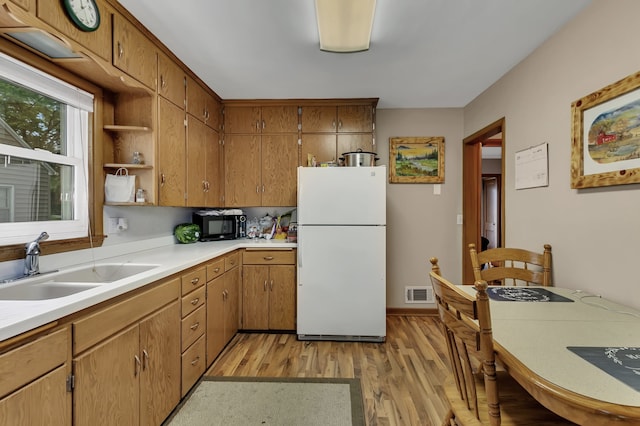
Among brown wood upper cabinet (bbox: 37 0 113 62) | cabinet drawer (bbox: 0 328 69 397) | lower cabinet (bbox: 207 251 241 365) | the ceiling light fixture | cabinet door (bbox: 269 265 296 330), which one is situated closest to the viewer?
cabinet drawer (bbox: 0 328 69 397)

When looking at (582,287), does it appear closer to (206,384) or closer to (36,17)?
(206,384)

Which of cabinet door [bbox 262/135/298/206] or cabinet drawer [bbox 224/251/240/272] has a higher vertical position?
cabinet door [bbox 262/135/298/206]

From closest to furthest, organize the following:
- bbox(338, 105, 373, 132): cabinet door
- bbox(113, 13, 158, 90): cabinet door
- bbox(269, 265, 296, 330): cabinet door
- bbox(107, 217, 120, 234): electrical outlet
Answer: bbox(113, 13, 158, 90): cabinet door < bbox(107, 217, 120, 234): electrical outlet < bbox(269, 265, 296, 330): cabinet door < bbox(338, 105, 373, 132): cabinet door

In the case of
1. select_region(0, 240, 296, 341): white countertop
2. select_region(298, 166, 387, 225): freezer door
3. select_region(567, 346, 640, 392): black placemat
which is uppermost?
select_region(298, 166, 387, 225): freezer door

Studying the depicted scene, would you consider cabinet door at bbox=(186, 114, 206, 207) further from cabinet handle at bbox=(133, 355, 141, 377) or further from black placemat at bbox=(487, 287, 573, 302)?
black placemat at bbox=(487, 287, 573, 302)

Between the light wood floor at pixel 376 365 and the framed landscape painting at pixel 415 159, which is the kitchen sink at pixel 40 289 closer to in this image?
the light wood floor at pixel 376 365

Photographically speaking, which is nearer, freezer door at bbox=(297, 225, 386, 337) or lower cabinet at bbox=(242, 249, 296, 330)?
freezer door at bbox=(297, 225, 386, 337)

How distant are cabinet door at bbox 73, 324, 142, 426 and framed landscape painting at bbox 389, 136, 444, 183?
9.84 feet

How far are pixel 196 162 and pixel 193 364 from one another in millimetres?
1720

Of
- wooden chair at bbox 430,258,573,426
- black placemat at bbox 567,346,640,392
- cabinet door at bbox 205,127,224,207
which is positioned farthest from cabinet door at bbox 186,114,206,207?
black placemat at bbox 567,346,640,392

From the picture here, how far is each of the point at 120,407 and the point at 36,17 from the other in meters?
1.76

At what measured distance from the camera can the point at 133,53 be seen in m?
1.97

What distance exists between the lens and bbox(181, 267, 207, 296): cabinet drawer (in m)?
2.00

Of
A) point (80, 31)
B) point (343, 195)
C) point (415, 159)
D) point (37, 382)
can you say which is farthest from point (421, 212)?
point (37, 382)
